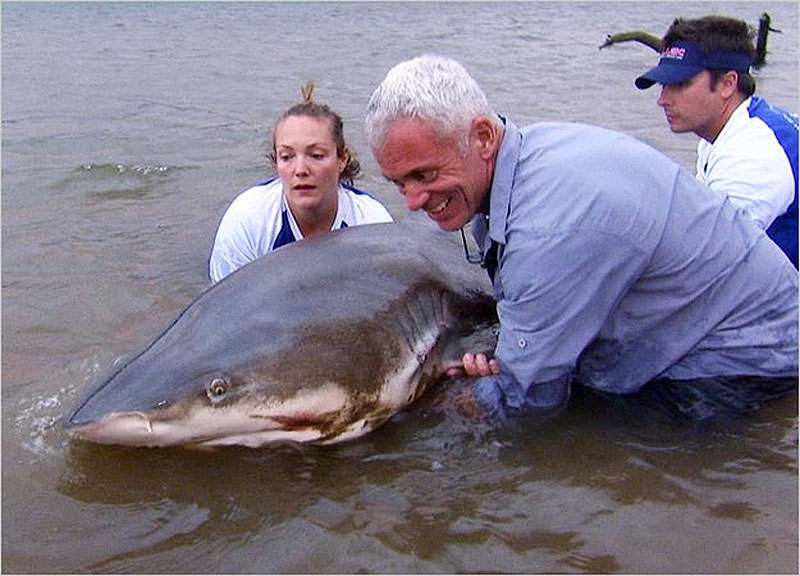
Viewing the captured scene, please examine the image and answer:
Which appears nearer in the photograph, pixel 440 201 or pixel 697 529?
pixel 697 529

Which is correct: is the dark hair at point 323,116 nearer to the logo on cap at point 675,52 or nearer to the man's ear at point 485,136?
the man's ear at point 485,136

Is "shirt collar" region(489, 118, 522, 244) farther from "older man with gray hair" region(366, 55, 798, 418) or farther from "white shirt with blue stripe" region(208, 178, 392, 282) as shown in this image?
"white shirt with blue stripe" region(208, 178, 392, 282)

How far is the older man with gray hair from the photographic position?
8.81 feet

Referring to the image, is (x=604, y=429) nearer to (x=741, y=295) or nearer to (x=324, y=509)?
(x=741, y=295)

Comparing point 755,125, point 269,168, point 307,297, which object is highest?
point 755,125

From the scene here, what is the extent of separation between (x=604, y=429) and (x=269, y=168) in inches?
195

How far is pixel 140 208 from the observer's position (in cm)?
644

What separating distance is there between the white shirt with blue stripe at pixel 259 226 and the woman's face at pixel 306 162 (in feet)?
0.32

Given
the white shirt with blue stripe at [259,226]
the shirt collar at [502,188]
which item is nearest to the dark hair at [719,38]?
the white shirt with blue stripe at [259,226]

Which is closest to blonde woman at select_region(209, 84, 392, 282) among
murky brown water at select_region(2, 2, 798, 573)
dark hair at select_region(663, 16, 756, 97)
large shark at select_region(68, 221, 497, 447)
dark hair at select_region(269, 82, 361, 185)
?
dark hair at select_region(269, 82, 361, 185)

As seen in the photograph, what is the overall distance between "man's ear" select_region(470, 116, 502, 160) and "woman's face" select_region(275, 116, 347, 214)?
1246 mm

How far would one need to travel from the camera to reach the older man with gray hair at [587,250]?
269 centimetres

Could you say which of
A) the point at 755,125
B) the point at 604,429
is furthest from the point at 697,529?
the point at 755,125

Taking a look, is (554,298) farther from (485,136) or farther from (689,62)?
(689,62)
